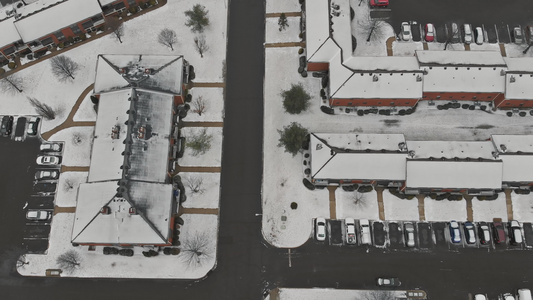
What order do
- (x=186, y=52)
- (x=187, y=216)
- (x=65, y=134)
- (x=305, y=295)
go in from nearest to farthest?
(x=305, y=295) → (x=187, y=216) → (x=65, y=134) → (x=186, y=52)

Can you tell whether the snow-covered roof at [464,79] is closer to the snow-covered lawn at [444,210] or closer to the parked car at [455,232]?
the snow-covered lawn at [444,210]

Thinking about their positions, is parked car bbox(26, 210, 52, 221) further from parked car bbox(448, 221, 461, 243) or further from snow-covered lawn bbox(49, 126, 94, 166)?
parked car bbox(448, 221, 461, 243)

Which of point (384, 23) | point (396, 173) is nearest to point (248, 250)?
point (396, 173)

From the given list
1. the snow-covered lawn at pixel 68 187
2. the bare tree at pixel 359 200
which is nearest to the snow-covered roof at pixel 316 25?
the bare tree at pixel 359 200

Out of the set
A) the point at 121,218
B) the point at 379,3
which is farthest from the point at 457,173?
the point at 121,218

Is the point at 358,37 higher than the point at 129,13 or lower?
lower

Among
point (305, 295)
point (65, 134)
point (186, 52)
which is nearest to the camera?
point (305, 295)

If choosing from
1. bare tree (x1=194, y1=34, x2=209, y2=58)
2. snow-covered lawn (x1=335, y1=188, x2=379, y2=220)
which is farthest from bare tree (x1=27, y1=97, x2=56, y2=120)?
snow-covered lawn (x1=335, y1=188, x2=379, y2=220)

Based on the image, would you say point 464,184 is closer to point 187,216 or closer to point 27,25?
point 187,216
